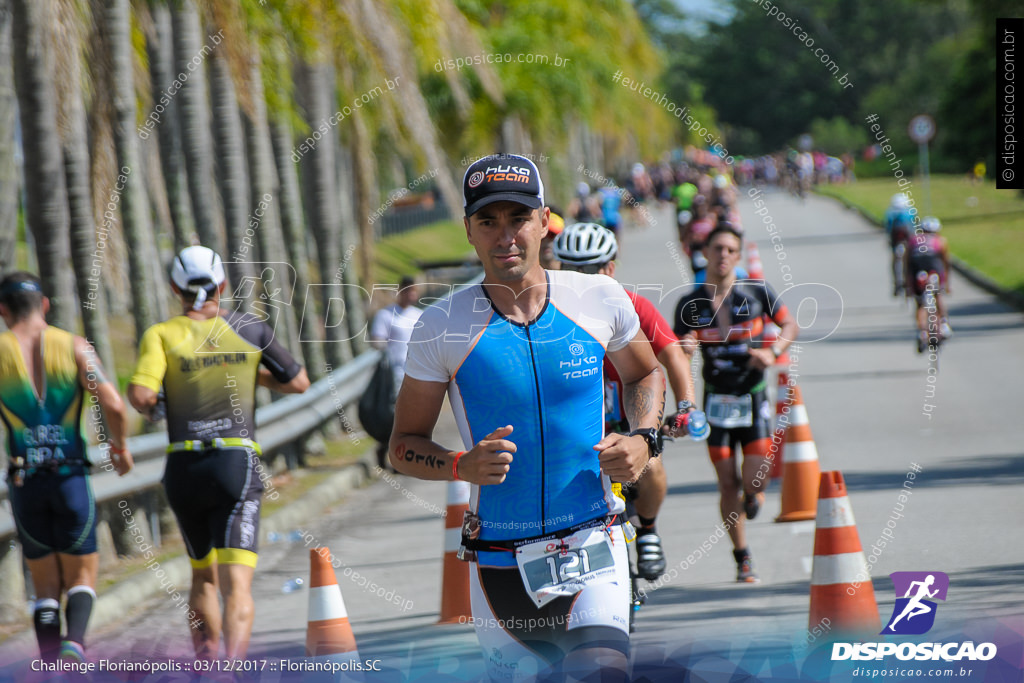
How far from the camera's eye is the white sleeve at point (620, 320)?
13.5 feet

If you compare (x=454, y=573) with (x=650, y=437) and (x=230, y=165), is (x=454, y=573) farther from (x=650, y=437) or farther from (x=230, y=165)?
(x=230, y=165)

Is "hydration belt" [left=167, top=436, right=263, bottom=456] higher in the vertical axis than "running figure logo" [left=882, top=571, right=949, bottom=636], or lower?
higher

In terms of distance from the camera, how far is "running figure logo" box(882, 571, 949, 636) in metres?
6.09

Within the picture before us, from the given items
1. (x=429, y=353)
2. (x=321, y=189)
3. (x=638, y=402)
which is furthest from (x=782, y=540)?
(x=321, y=189)

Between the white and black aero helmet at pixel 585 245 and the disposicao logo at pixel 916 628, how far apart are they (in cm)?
225

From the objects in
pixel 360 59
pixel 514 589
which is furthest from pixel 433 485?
pixel 514 589

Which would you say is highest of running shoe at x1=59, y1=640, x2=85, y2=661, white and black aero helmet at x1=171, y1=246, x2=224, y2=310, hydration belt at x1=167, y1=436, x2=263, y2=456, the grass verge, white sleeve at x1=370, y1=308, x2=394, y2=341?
the grass verge

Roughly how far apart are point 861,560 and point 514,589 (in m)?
2.68

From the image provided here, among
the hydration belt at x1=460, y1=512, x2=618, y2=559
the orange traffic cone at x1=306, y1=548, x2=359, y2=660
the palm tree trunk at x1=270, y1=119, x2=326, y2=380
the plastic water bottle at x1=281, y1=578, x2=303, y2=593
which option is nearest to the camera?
the hydration belt at x1=460, y1=512, x2=618, y2=559

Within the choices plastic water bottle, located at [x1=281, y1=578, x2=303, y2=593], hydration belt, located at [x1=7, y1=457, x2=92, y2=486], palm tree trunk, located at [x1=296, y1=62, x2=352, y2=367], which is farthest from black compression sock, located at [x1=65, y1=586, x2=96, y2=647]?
palm tree trunk, located at [x1=296, y1=62, x2=352, y2=367]

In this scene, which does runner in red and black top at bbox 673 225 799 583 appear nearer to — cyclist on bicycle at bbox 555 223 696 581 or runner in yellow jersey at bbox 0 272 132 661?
cyclist on bicycle at bbox 555 223 696 581

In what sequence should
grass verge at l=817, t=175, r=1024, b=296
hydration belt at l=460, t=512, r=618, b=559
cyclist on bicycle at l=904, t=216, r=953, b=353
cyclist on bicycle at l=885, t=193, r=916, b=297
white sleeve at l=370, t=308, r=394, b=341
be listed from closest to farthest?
hydration belt at l=460, t=512, r=618, b=559 < white sleeve at l=370, t=308, r=394, b=341 < cyclist on bicycle at l=904, t=216, r=953, b=353 < cyclist on bicycle at l=885, t=193, r=916, b=297 < grass verge at l=817, t=175, r=1024, b=296

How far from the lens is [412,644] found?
278 inches

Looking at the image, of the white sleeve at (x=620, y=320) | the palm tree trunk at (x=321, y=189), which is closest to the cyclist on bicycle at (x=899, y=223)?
the palm tree trunk at (x=321, y=189)
